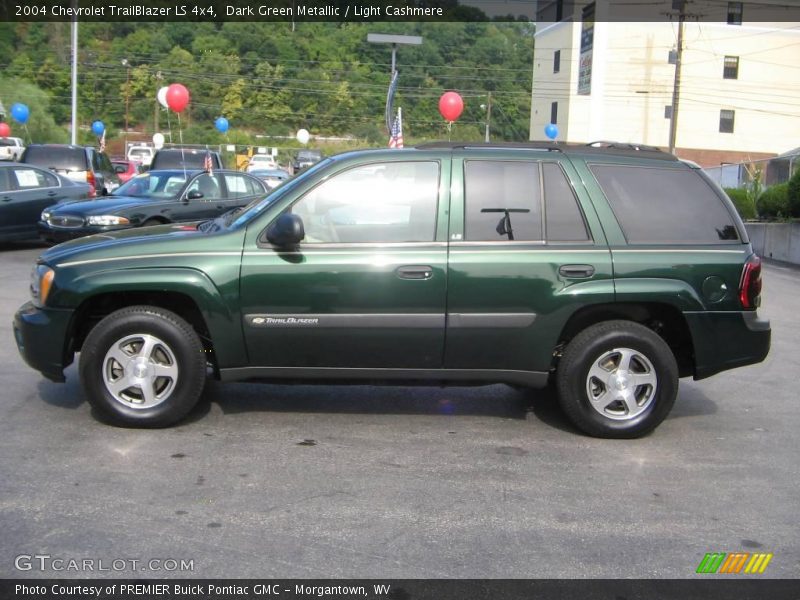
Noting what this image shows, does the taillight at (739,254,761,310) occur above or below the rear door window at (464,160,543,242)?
below

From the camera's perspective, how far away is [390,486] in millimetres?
4590

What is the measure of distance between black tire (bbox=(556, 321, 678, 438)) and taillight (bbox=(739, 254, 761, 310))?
22.8 inches

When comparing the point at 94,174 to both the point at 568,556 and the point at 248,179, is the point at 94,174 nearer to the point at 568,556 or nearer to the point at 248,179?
the point at 248,179

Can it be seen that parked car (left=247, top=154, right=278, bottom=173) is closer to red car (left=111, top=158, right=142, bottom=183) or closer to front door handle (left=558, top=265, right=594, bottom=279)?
red car (left=111, top=158, right=142, bottom=183)

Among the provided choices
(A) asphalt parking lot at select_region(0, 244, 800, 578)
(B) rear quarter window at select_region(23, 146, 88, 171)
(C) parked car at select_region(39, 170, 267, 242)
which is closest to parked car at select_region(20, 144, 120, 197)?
(B) rear quarter window at select_region(23, 146, 88, 171)

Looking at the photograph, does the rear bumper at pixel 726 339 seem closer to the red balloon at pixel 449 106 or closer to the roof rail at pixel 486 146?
the roof rail at pixel 486 146

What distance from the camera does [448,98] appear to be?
2797 cm

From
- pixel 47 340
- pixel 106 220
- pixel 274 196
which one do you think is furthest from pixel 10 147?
pixel 274 196

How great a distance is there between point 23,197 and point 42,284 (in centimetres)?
1017

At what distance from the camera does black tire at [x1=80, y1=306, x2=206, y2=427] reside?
529cm

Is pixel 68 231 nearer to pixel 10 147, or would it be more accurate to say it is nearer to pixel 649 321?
pixel 649 321
